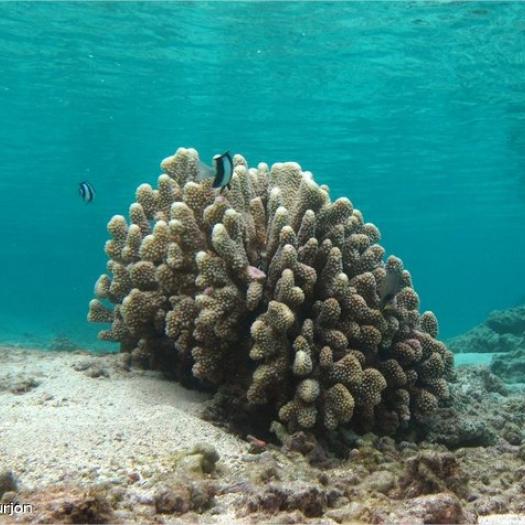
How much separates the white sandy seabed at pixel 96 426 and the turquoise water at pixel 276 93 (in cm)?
1551

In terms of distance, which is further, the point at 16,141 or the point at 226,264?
the point at 16,141

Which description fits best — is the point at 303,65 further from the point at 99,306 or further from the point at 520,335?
the point at 99,306

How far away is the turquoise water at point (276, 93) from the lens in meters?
18.8

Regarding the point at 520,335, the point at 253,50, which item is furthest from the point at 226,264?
the point at 253,50

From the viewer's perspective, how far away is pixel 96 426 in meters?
4.55

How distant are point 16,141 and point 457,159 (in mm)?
27887

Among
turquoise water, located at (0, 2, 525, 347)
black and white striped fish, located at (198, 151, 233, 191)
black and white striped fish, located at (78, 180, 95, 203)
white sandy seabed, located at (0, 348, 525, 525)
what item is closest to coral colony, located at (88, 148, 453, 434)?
white sandy seabed, located at (0, 348, 525, 525)

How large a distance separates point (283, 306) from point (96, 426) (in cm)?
187

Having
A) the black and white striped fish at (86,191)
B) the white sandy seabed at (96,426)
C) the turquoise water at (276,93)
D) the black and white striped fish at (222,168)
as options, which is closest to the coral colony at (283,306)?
the white sandy seabed at (96,426)

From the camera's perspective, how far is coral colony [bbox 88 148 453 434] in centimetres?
505

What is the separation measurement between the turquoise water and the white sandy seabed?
15.5 metres

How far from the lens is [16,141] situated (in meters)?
35.2

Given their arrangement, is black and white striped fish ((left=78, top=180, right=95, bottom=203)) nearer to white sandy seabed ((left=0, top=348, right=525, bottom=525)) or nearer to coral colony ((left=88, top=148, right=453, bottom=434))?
coral colony ((left=88, top=148, right=453, bottom=434))

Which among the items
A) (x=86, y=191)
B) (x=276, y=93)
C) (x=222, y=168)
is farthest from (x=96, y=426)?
(x=276, y=93)
